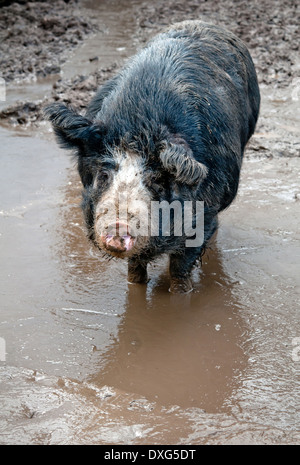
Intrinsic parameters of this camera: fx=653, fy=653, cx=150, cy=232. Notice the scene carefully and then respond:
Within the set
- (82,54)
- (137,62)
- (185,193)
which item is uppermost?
(137,62)

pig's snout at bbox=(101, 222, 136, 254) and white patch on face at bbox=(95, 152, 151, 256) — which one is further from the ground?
white patch on face at bbox=(95, 152, 151, 256)

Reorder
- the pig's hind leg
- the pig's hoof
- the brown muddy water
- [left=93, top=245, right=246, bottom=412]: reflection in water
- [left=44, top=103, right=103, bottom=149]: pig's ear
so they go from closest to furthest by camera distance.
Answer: the brown muddy water < [left=93, top=245, right=246, bottom=412]: reflection in water < [left=44, top=103, right=103, bottom=149]: pig's ear < the pig's hind leg < the pig's hoof

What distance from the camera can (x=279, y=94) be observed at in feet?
28.2

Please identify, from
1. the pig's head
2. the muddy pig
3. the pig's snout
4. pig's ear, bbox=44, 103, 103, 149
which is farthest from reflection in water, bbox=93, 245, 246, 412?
pig's ear, bbox=44, 103, 103, 149

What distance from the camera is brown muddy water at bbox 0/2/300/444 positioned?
10.9 ft

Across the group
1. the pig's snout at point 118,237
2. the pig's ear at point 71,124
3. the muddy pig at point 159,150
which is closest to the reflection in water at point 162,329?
the muddy pig at point 159,150

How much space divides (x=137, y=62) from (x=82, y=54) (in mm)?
6258

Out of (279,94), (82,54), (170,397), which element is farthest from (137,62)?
(82,54)

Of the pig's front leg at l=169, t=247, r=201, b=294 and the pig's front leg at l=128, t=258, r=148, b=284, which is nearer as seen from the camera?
the pig's front leg at l=169, t=247, r=201, b=294

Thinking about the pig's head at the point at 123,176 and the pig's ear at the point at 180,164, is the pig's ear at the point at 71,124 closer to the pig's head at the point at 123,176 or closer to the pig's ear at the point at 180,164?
the pig's head at the point at 123,176

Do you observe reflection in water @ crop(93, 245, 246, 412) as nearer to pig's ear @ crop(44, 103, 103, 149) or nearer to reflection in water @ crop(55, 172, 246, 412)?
reflection in water @ crop(55, 172, 246, 412)

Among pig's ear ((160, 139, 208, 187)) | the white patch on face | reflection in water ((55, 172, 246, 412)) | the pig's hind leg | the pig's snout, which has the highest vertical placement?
pig's ear ((160, 139, 208, 187))

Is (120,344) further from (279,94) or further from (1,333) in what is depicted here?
(279,94)

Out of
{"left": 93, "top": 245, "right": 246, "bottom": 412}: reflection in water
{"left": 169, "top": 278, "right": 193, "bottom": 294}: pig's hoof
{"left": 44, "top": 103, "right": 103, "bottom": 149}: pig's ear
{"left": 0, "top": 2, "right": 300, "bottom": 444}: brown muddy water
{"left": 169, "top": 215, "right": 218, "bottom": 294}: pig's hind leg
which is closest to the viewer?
{"left": 0, "top": 2, "right": 300, "bottom": 444}: brown muddy water
